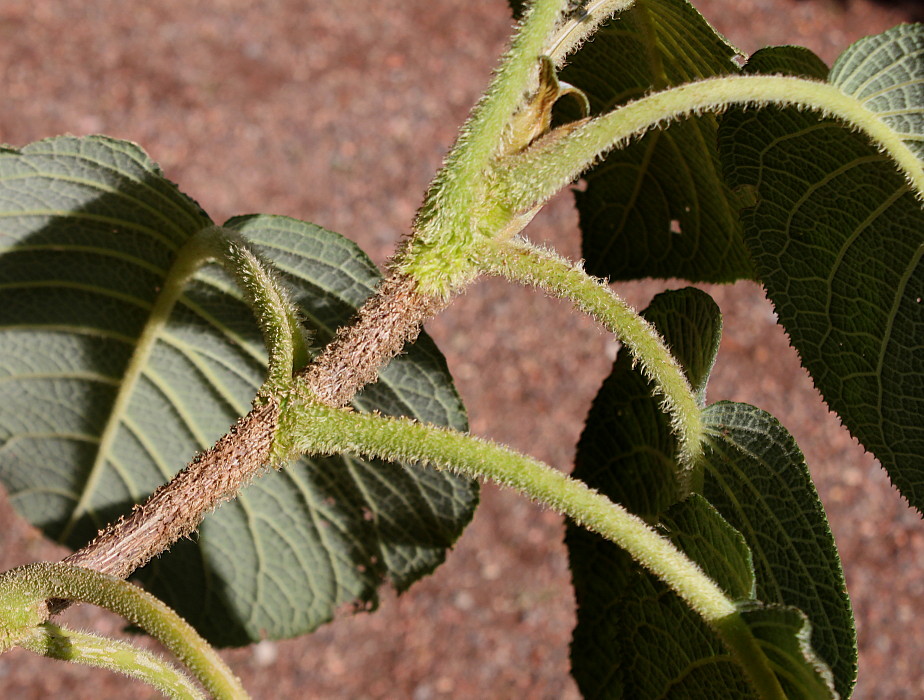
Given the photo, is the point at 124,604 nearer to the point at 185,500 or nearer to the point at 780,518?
the point at 185,500

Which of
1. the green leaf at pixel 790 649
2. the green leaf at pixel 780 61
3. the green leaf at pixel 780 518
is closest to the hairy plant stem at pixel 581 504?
the green leaf at pixel 790 649

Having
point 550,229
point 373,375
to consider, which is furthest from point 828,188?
point 550,229

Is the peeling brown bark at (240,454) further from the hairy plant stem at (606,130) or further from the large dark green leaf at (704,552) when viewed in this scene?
the large dark green leaf at (704,552)

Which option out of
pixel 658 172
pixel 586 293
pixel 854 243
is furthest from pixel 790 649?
pixel 658 172

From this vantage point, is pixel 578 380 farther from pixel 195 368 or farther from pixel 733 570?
pixel 733 570

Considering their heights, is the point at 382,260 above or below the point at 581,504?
above
